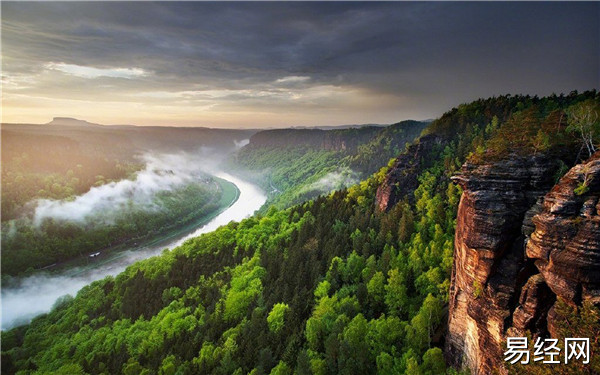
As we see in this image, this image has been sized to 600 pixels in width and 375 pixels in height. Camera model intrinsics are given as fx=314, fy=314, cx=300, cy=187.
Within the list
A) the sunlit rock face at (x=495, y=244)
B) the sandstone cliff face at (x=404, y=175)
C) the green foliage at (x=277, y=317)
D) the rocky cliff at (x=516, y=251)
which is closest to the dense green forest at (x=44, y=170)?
the green foliage at (x=277, y=317)

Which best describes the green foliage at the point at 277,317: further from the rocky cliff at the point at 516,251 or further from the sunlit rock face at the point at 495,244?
the sunlit rock face at the point at 495,244

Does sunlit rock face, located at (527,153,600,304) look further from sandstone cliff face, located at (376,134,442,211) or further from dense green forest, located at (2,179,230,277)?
dense green forest, located at (2,179,230,277)

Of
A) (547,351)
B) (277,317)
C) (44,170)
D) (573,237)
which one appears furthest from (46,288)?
(573,237)

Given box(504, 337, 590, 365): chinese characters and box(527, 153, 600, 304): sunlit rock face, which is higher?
box(527, 153, 600, 304): sunlit rock face

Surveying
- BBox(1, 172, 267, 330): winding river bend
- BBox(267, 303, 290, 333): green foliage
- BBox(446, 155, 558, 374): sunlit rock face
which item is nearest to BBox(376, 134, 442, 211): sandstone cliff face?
BBox(267, 303, 290, 333): green foliage

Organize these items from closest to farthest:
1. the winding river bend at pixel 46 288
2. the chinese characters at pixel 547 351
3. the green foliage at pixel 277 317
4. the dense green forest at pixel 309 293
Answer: the chinese characters at pixel 547 351 < the dense green forest at pixel 309 293 < the green foliage at pixel 277 317 < the winding river bend at pixel 46 288

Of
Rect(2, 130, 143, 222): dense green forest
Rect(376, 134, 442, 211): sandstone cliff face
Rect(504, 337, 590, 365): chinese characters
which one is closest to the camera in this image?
Rect(504, 337, 590, 365): chinese characters

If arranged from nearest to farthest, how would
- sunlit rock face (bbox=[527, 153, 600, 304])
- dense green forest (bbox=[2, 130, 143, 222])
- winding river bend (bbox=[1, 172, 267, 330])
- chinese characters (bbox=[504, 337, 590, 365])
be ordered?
chinese characters (bbox=[504, 337, 590, 365]) < sunlit rock face (bbox=[527, 153, 600, 304]) < winding river bend (bbox=[1, 172, 267, 330]) < dense green forest (bbox=[2, 130, 143, 222])
